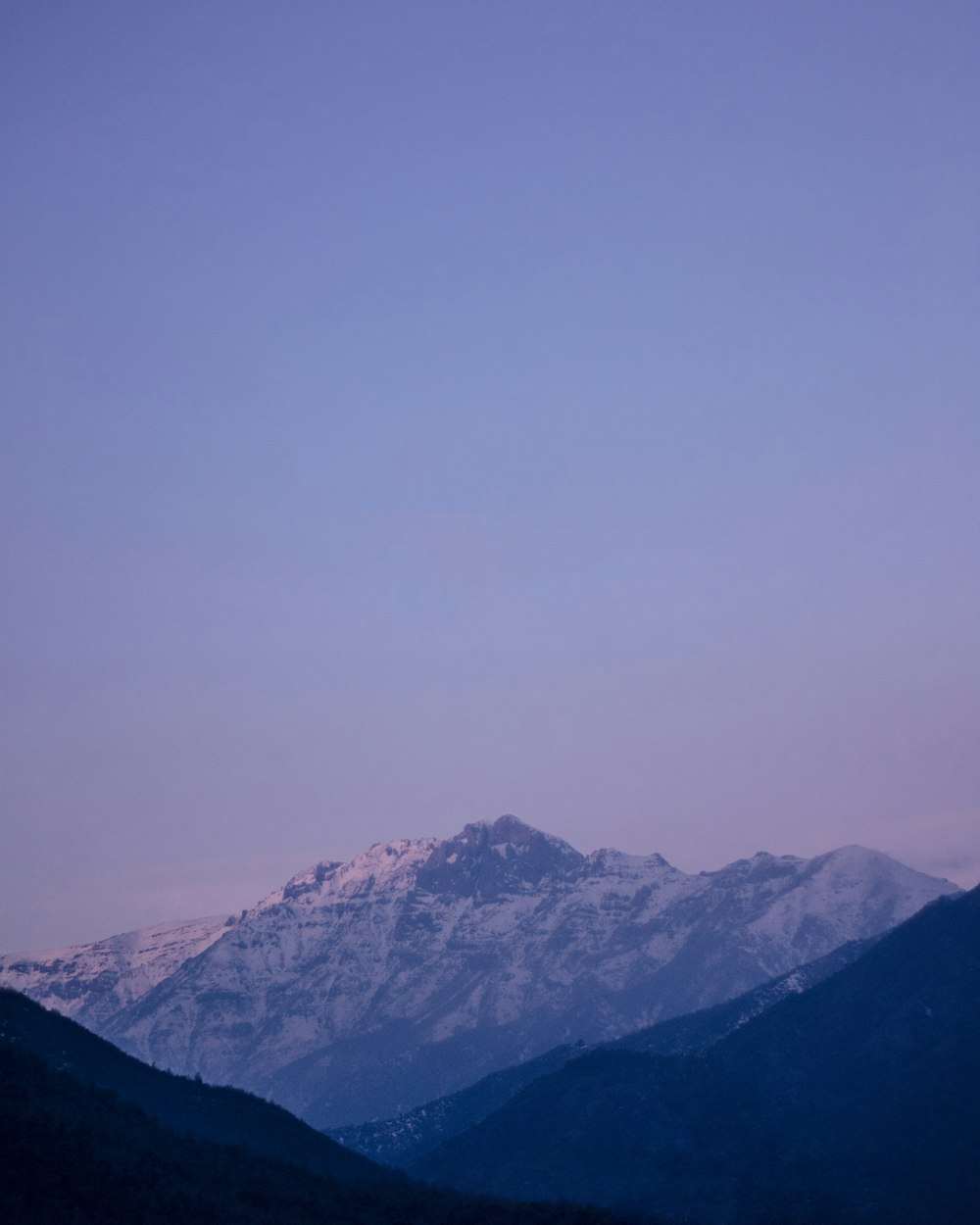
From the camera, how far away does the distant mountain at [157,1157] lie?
334 feet

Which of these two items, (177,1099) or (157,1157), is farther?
(177,1099)

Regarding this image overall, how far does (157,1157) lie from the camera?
117 metres

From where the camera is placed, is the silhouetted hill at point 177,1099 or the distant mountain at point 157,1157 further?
the silhouetted hill at point 177,1099

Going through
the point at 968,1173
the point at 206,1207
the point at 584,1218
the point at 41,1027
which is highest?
the point at 41,1027

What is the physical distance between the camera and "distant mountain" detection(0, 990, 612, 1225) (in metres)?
102

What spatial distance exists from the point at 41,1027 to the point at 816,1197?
108007mm

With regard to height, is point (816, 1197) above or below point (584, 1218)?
below

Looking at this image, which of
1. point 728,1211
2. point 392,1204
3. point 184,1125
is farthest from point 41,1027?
point 728,1211

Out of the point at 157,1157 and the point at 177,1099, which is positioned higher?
the point at 177,1099

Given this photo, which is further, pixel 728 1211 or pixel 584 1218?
pixel 728 1211

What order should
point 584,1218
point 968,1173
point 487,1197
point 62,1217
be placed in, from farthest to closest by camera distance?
point 968,1173 < point 487,1197 < point 584,1218 < point 62,1217

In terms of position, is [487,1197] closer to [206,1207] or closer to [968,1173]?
[206,1207]

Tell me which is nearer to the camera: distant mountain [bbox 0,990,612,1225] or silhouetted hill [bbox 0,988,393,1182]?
distant mountain [bbox 0,990,612,1225]

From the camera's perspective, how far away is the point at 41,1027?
146 metres
